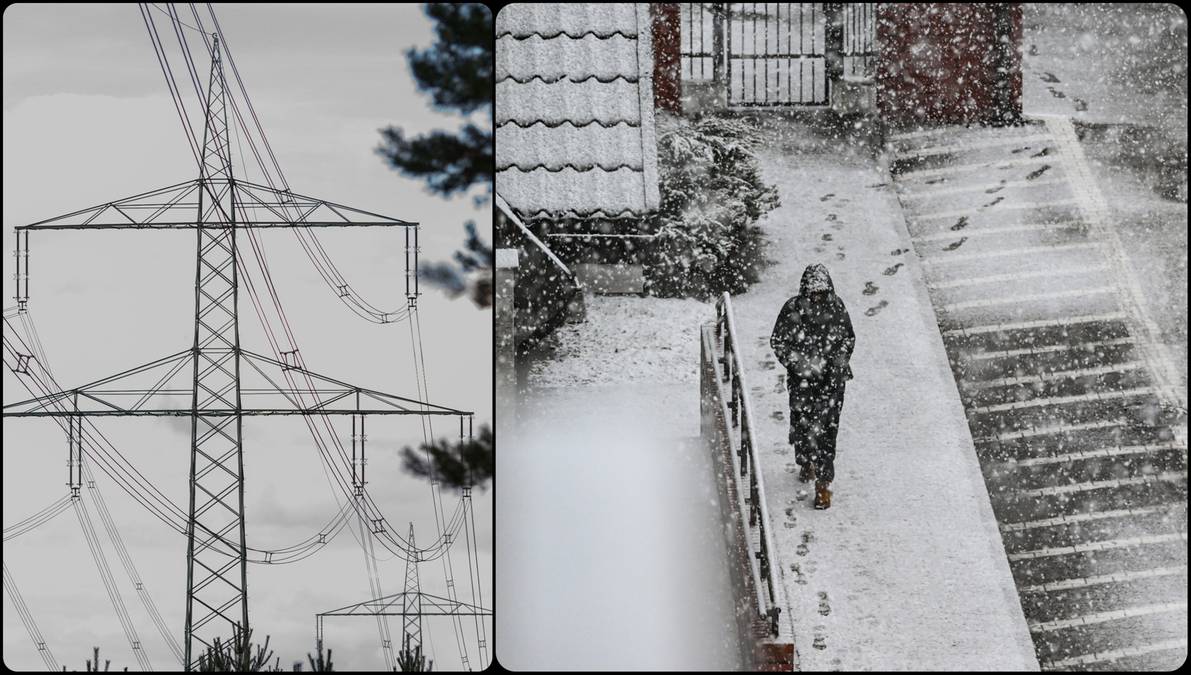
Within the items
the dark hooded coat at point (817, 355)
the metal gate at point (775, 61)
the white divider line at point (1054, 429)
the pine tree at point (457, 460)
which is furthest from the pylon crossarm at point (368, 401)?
the metal gate at point (775, 61)

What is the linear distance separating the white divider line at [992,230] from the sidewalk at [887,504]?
0.39 metres

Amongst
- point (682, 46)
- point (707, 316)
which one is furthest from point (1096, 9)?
point (707, 316)

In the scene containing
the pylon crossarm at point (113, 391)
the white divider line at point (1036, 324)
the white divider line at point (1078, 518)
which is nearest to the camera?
the pylon crossarm at point (113, 391)

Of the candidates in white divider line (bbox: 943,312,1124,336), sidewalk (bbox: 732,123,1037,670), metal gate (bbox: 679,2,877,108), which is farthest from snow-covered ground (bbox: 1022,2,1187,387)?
sidewalk (bbox: 732,123,1037,670)

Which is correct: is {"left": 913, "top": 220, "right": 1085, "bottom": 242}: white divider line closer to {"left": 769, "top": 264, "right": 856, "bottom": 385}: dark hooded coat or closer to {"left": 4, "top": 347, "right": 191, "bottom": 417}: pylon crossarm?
{"left": 769, "top": 264, "right": 856, "bottom": 385}: dark hooded coat

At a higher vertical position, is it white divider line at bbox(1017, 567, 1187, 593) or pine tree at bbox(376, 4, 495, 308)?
pine tree at bbox(376, 4, 495, 308)

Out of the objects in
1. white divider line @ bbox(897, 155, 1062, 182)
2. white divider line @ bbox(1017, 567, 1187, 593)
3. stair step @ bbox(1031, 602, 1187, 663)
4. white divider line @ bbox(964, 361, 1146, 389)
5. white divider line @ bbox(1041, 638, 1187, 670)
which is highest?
white divider line @ bbox(897, 155, 1062, 182)

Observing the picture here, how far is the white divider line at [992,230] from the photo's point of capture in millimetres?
10258

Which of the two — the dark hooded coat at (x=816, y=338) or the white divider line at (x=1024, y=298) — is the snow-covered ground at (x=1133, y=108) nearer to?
the white divider line at (x=1024, y=298)

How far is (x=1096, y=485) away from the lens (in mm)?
7922

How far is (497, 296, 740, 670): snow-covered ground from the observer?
611 centimetres

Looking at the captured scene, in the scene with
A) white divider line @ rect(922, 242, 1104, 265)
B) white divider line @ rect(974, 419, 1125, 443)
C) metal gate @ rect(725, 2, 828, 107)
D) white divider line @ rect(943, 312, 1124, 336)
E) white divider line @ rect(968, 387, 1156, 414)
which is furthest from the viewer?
metal gate @ rect(725, 2, 828, 107)

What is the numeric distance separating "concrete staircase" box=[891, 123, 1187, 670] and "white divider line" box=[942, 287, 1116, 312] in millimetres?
12

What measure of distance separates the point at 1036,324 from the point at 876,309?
4.17 ft
